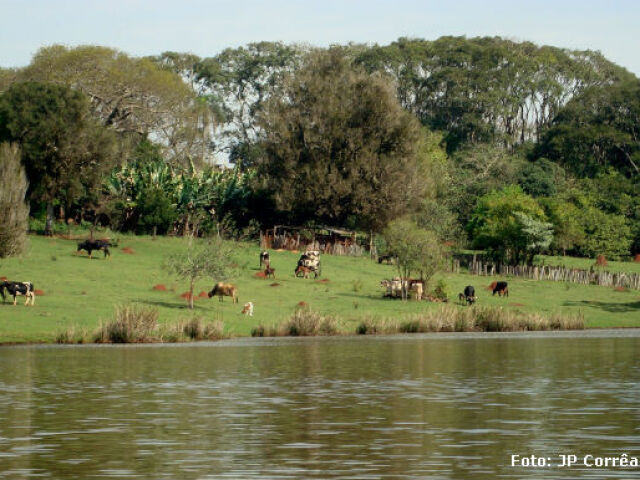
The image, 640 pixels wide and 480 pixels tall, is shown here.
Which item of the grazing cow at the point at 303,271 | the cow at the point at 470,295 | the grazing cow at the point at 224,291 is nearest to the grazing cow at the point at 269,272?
the grazing cow at the point at 303,271

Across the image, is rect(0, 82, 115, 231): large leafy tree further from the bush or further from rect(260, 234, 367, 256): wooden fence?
the bush

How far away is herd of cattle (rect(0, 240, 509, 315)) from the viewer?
5241 centimetres

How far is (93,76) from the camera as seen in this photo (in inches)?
4090

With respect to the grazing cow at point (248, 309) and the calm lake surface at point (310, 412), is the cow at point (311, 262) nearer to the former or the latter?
the grazing cow at point (248, 309)

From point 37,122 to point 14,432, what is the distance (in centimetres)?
6431

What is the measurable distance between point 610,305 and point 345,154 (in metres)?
32.2

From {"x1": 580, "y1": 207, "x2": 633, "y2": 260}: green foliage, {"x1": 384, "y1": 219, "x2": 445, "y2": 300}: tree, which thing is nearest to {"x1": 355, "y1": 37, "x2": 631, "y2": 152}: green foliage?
{"x1": 580, "y1": 207, "x2": 633, "y2": 260}: green foliage

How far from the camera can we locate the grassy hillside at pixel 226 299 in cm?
5125

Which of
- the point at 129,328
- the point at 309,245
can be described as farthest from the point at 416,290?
the point at 309,245

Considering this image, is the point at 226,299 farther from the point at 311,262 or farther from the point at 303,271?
the point at 311,262

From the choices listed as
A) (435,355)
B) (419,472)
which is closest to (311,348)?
(435,355)

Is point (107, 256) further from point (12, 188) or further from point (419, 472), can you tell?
point (419, 472)

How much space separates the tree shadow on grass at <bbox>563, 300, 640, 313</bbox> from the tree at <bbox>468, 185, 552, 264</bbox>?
60.3 ft

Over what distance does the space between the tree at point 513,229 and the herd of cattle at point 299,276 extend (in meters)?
16.7
